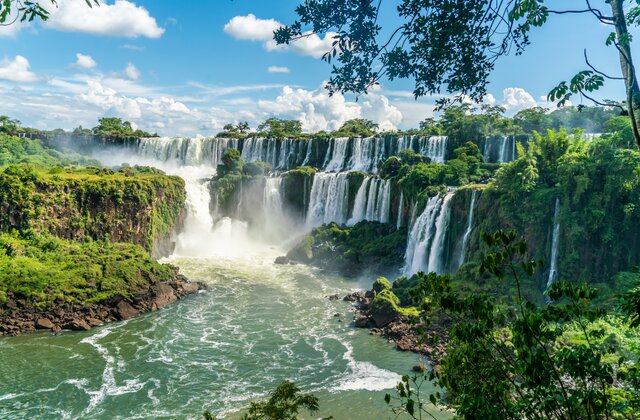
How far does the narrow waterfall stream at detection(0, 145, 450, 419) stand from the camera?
46.6 ft

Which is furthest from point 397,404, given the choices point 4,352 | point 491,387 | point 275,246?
point 275,246

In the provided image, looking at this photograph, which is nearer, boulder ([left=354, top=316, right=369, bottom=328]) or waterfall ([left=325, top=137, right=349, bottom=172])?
boulder ([left=354, top=316, right=369, bottom=328])

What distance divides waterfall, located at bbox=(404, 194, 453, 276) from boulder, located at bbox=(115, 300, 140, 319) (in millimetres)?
15316

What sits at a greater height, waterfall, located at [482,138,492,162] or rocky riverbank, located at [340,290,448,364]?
waterfall, located at [482,138,492,162]

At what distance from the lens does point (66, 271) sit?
73.9ft

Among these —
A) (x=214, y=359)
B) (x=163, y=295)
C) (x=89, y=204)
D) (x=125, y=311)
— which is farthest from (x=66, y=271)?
(x=214, y=359)

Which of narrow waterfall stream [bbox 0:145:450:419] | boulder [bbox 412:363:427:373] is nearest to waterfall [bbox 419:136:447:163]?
narrow waterfall stream [bbox 0:145:450:419]

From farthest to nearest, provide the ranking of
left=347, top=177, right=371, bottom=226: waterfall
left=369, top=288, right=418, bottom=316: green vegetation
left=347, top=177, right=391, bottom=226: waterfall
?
left=347, top=177, right=371, bottom=226: waterfall
left=347, top=177, right=391, bottom=226: waterfall
left=369, top=288, right=418, bottom=316: green vegetation

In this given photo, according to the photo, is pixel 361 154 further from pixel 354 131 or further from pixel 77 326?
pixel 77 326

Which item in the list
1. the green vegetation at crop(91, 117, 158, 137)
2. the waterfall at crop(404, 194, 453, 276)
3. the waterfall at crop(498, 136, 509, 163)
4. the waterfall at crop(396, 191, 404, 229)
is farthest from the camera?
the green vegetation at crop(91, 117, 158, 137)

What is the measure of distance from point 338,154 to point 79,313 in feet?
91.7

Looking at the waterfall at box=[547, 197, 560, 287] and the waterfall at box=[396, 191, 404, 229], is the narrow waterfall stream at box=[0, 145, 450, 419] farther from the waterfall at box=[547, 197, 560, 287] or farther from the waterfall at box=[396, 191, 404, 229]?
the waterfall at box=[547, 197, 560, 287]

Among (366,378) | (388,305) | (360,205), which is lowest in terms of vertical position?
(366,378)

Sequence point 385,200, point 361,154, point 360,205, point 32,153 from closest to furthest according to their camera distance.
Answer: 1. point 385,200
2. point 360,205
3. point 361,154
4. point 32,153
